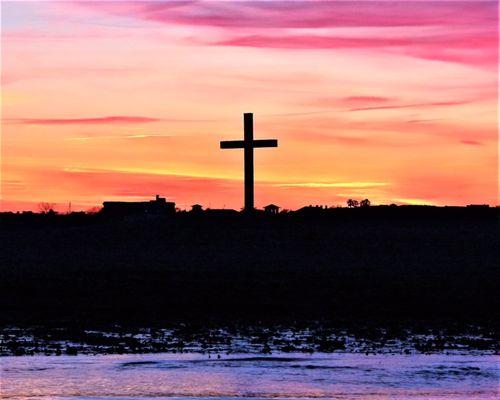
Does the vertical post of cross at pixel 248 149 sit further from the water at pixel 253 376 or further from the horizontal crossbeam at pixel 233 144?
the water at pixel 253 376

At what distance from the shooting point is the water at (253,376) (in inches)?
629

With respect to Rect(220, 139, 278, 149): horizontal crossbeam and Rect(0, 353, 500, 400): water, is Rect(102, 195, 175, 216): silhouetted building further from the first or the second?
Rect(0, 353, 500, 400): water

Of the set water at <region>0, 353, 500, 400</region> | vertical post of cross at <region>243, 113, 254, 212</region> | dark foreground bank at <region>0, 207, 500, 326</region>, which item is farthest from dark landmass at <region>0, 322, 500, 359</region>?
vertical post of cross at <region>243, 113, 254, 212</region>

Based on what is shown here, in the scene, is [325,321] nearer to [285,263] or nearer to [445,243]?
[285,263]

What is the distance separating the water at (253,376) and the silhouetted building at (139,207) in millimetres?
37686

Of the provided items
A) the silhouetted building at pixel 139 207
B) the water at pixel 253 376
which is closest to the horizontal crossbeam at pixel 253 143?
the silhouetted building at pixel 139 207

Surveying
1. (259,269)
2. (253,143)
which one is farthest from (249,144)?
(259,269)

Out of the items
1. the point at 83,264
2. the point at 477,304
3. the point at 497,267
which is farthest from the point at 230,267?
the point at 477,304

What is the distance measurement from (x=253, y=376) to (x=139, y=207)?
52.6 metres

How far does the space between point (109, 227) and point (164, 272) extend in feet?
43.7

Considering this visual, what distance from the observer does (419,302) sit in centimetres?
2994

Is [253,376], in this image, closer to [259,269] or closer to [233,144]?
[259,269]

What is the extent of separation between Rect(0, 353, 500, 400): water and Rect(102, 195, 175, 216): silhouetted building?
1484 inches

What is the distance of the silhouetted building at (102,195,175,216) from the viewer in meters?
59.7
